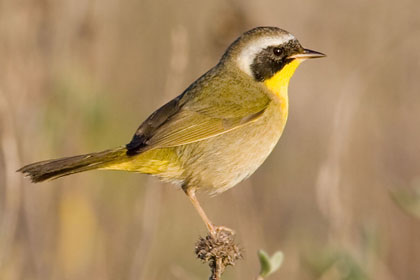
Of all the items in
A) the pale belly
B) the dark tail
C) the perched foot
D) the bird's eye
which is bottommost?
the perched foot

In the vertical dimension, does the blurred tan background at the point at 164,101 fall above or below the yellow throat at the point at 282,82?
above

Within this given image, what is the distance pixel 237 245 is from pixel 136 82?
3993mm

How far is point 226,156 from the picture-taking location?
13.5 feet

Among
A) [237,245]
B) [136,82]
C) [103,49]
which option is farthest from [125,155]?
[136,82]

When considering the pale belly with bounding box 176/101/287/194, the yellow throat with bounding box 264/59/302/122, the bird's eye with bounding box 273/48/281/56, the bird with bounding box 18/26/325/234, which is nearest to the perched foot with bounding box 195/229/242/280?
the bird with bounding box 18/26/325/234

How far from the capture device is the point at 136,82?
7090 millimetres

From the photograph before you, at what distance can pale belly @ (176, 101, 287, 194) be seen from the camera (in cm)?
411

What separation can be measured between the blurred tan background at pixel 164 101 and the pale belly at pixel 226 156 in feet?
1.00

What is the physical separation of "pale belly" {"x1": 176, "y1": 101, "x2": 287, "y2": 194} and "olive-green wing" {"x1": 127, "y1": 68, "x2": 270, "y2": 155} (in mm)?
48

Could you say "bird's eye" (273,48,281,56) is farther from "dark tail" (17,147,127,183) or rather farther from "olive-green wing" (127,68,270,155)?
"dark tail" (17,147,127,183)

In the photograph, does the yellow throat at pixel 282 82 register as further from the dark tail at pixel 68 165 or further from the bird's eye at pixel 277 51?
the dark tail at pixel 68 165

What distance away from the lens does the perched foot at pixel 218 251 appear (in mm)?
3162

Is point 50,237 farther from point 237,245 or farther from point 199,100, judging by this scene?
point 237,245

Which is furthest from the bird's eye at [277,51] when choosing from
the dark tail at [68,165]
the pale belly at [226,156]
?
the dark tail at [68,165]
